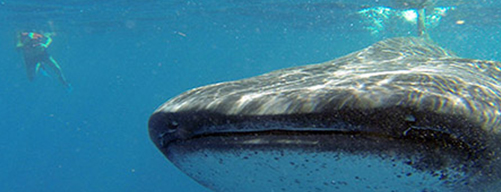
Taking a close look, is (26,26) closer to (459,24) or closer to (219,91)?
(219,91)

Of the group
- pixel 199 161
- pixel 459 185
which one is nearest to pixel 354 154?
pixel 459 185

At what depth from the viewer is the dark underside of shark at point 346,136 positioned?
4.52 ft

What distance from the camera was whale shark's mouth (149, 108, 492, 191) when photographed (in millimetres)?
1373

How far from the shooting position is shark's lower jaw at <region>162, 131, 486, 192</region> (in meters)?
1.38

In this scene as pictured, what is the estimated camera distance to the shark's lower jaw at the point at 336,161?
54.3 inches

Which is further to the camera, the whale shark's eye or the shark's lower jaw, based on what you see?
the whale shark's eye

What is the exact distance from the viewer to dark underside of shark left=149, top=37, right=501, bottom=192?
1.38 meters

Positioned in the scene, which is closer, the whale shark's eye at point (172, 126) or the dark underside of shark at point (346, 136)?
the dark underside of shark at point (346, 136)

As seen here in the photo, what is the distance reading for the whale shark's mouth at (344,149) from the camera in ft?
4.50

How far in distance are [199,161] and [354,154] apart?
27.8 inches

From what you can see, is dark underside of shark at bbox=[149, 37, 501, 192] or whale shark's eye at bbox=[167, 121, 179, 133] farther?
whale shark's eye at bbox=[167, 121, 179, 133]

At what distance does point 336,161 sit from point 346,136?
11 centimetres

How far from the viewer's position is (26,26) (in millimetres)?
28438

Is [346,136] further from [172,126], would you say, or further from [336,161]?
[172,126]
